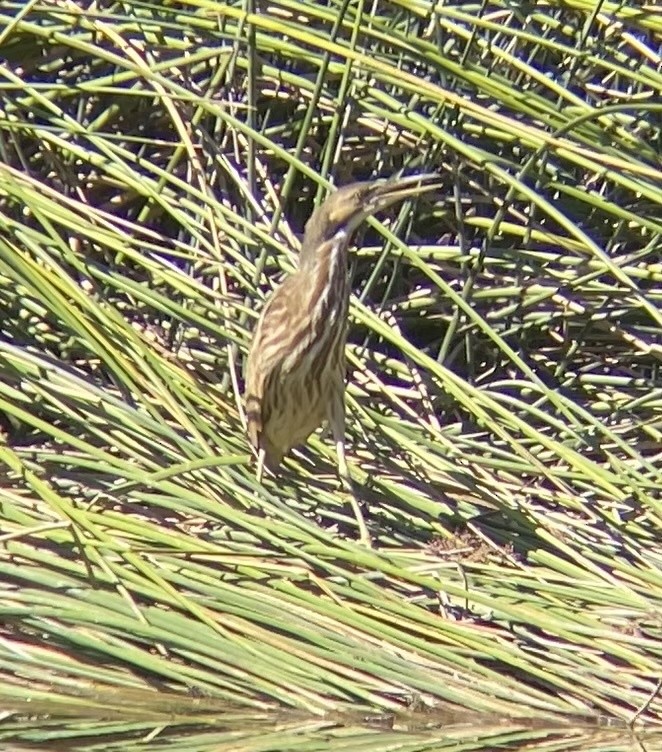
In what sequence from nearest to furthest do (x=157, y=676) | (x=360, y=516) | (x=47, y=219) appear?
(x=157, y=676)
(x=360, y=516)
(x=47, y=219)

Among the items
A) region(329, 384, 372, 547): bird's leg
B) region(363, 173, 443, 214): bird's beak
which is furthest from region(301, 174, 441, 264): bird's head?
region(329, 384, 372, 547): bird's leg

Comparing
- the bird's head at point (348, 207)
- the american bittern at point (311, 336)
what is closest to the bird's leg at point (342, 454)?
the american bittern at point (311, 336)

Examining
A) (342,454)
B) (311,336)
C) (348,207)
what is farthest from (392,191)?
(342,454)

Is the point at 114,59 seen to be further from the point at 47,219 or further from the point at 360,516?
the point at 360,516

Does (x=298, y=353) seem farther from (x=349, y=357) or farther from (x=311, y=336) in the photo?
(x=349, y=357)

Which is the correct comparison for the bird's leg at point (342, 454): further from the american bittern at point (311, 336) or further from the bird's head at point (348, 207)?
the bird's head at point (348, 207)

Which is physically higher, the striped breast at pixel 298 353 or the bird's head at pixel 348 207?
the bird's head at pixel 348 207

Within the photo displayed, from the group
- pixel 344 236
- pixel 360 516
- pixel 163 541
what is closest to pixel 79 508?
pixel 163 541
